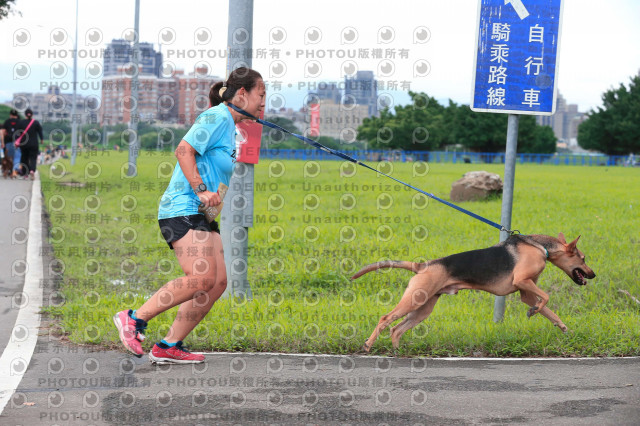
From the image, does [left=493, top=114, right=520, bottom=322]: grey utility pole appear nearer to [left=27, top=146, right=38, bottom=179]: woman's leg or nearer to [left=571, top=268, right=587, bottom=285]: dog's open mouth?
[left=571, top=268, right=587, bottom=285]: dog's open mouth

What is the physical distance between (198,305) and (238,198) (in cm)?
238

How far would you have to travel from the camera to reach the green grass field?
604 centimetres

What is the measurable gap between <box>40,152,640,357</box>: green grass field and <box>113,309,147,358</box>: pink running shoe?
2.98 ft

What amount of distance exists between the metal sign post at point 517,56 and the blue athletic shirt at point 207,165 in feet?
8.08

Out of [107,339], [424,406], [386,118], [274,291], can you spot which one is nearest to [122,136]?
[274,291]

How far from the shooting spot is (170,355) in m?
5.22

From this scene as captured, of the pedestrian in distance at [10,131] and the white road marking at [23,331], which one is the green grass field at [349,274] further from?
the pedestrian in distance at [10,131]

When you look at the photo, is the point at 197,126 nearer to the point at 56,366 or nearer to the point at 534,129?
the point at 56,366

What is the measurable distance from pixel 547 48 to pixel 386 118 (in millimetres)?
83802

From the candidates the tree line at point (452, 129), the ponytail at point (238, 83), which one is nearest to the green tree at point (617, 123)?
the tree line at point (452, 129)

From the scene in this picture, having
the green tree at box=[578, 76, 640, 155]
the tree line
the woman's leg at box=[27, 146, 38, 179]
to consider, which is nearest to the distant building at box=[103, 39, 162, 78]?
the woman's leg at box=[27, 146, 38, 179]

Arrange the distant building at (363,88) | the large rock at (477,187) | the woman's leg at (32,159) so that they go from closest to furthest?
1. the distant building at (363,88)
2. the large rock at (477,187)
3. the woman's leg at (32,159)

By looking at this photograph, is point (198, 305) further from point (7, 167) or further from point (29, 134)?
point (7, 167)

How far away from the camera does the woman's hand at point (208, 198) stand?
470cm
